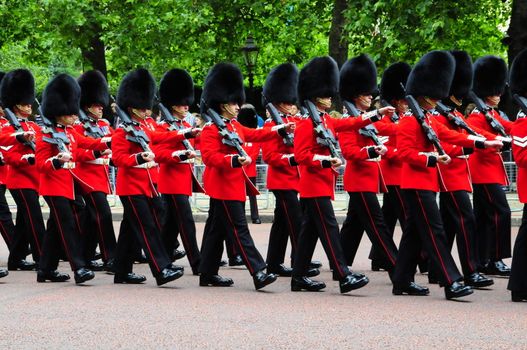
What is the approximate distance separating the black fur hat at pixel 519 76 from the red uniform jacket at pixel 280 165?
1967mm

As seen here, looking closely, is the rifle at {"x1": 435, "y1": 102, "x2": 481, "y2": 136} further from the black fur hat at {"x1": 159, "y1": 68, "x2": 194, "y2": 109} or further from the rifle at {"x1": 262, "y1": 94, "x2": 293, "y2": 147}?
the black fur hat at {"x1": 159, "y1": 68, "x2": 194, "y2": 109}

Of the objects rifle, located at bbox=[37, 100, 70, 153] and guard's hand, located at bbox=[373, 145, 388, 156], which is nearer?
guard's hand, located at bbox=[373, 145, 388, 156]

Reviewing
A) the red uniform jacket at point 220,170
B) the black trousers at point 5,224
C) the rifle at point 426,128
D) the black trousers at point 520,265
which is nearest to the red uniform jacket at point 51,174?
Answer: the red uniform jacket at point 220,170

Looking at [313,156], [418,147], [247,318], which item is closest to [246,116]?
[313,156]

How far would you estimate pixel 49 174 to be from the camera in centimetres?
1052

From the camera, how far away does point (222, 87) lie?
1066 centimetres

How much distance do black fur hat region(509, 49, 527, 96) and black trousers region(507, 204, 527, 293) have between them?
3.87 ft

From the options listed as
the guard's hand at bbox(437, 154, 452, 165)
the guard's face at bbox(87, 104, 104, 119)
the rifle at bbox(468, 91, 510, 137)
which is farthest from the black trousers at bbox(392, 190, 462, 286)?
the guard's face at bbox(87, 104, 104, 119)

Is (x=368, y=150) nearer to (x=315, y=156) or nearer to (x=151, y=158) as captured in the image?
(x=315, y=156)

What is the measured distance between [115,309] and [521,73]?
Answer: 11.3 feet

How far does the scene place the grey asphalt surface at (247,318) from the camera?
7430 mm

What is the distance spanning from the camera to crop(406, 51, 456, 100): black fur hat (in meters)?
9.68

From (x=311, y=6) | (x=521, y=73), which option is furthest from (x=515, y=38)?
(x=521, y=73)

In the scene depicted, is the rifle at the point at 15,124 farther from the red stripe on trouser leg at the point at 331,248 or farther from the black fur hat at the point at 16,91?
the red stripe on trouser leg at the point at 331,248
